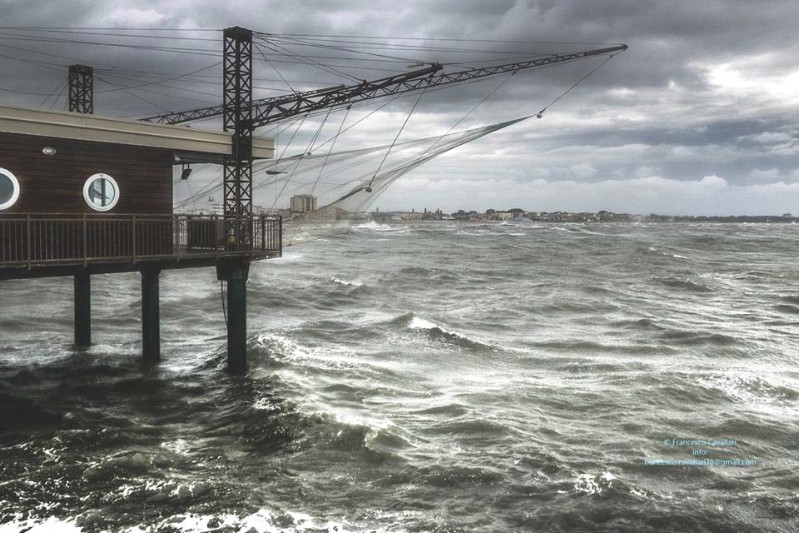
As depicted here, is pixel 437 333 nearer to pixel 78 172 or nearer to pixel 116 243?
pixel 116 243

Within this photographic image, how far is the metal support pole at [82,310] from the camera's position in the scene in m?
24.6

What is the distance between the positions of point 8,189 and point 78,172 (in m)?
1.83

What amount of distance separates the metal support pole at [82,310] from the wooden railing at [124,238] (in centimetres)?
568

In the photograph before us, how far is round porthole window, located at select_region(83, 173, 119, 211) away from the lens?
707 inches

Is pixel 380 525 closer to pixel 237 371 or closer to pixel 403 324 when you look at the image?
pixel 237 371

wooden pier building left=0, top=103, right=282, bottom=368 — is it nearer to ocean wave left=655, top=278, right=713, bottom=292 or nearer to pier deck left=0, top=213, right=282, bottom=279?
pier deck left=0, top=213, right=282, bottom=279

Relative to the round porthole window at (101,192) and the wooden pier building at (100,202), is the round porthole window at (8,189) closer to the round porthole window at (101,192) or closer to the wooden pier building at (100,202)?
the wooden pier building at (100,202)

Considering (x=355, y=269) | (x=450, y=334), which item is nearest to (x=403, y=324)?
(x=450, y=334)

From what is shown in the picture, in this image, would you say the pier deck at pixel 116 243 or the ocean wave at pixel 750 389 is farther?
the ocean wave at pixel 750 389

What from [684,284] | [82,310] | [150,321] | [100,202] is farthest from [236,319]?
[684,284]

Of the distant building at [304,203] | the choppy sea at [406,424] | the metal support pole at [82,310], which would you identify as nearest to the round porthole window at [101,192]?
the choppy sea at [406,424]

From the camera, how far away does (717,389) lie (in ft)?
65.8

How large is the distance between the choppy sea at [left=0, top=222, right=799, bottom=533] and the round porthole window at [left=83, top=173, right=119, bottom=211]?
551cm

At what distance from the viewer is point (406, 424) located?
1641cm
